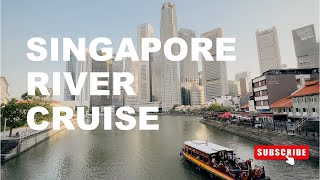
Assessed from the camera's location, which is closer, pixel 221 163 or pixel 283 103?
pixel 221 163

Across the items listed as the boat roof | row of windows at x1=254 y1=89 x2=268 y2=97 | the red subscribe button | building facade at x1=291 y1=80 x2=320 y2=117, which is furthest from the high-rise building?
building facade at x1=291 y1=80 x2=320 y2=117

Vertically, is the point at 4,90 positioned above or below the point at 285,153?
above

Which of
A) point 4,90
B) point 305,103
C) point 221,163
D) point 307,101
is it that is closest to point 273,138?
point 305,103

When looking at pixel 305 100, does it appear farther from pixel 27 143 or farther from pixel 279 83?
pixel 27 143

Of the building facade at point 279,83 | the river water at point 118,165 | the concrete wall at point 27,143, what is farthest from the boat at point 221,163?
the building facade at point 279,83

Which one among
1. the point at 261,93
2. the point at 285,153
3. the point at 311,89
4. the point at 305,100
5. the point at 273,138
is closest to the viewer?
the point at 285,153

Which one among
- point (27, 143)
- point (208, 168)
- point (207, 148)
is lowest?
point (208, 168)

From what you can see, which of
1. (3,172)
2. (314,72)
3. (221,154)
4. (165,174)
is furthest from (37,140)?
(314,72)

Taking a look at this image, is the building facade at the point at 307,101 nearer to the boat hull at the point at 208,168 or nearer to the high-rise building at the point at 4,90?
the boat hull at the point at 208,168

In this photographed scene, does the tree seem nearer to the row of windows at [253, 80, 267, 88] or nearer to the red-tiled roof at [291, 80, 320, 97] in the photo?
the red-tiled roof at [291, 80, 320, 97]
